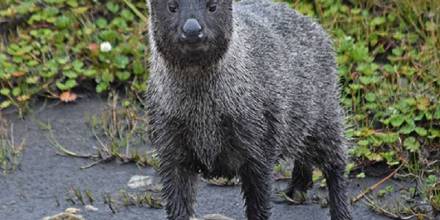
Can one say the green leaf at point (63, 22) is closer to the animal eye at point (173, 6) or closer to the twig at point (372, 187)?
the twig at point (372, 187)

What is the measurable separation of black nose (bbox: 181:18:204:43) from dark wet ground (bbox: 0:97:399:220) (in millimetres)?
1810

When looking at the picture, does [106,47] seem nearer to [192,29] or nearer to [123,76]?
[123,76]

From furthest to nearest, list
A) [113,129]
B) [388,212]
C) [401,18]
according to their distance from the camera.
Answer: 1. [401,18]
2. [113,129]
3. [388,212]

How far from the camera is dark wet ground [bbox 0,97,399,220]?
21.9ft

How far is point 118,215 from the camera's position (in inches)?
261

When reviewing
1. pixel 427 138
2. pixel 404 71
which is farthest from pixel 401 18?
pixel 427 138

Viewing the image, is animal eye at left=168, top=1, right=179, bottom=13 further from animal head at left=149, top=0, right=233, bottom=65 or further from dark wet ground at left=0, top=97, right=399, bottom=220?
dark wet ground at left=0, top=97, right=399, bottom=220

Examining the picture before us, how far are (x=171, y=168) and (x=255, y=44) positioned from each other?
855 millimetres

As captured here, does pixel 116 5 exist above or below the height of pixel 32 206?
above

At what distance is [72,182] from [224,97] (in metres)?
2.00

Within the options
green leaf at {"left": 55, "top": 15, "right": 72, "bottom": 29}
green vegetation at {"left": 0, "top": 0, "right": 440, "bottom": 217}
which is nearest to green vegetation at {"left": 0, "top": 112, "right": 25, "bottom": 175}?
green vegetation at {"left": 0, "top": 0, "right": 440, "bottom": 217}

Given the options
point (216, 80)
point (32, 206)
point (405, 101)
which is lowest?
point (32, 206)

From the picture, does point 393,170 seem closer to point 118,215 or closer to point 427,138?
point 427,138

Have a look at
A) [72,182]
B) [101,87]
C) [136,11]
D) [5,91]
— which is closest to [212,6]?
[72,182]
